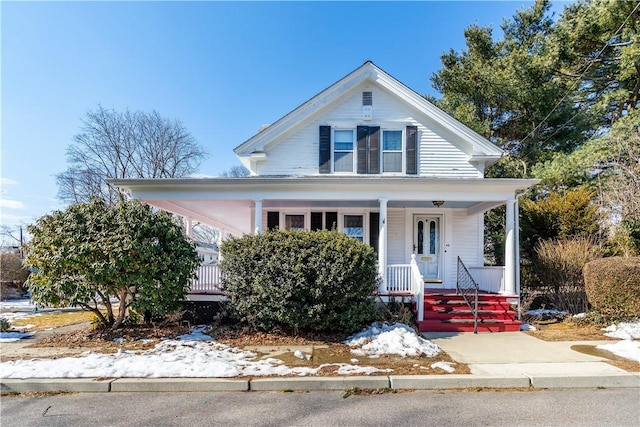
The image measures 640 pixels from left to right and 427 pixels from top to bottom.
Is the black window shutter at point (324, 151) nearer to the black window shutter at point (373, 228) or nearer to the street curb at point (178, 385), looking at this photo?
the black window shutter at point (373, 228)

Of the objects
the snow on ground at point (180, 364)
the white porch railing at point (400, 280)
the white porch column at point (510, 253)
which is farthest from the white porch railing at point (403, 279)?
the white porch column at point (510, 253)

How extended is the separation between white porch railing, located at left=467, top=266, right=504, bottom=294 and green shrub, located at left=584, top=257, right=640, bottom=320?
Answer: 6.43 ft

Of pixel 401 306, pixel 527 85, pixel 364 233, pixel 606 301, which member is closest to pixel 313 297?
pixel 401 306

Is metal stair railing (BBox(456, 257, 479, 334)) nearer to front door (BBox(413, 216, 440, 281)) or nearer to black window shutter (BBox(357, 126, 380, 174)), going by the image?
front door (BBox(413, 216, 440, 281))

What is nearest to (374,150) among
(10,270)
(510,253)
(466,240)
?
(466,240)

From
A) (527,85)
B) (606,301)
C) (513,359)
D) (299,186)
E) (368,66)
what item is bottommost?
(513,359)

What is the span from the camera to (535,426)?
3541mm

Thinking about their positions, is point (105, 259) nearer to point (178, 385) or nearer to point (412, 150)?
point (178, 385)

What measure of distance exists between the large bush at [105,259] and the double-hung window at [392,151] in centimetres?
670

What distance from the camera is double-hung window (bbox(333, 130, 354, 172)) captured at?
10.7m

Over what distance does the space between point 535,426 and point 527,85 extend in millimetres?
16893

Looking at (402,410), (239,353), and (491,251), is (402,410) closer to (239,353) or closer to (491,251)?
(239,353)

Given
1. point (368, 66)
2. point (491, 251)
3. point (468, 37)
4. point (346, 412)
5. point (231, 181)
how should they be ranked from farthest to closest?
point (468, 37) → point (491, 251) → point (368, 66) → point (231, 181) → point (346, 412)

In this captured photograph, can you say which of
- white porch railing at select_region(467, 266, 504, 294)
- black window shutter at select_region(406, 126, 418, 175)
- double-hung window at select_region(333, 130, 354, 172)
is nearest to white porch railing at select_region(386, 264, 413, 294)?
white porch railing at select_region(467, 266, 504, 294)
